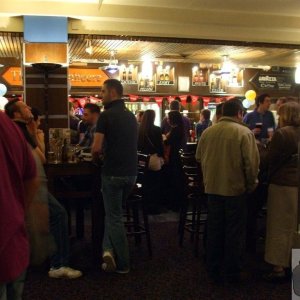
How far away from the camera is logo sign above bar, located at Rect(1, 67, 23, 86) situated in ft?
31.1

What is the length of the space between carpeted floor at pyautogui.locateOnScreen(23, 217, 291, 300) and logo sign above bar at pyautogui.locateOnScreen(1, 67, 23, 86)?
243 inches

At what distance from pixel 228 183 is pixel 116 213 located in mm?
1019

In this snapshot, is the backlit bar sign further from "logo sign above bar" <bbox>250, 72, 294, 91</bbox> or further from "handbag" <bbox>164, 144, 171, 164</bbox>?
"logo sign above bar" <bbox>250, 72, 294, 91</bbox>

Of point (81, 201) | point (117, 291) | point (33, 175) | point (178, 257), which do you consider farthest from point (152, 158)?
point (33, 175)

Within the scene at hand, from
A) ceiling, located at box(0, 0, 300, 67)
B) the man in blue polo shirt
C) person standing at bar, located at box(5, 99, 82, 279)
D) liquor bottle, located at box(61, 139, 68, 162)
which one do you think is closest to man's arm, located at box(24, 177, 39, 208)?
person standing at bar, located at box(5, 99, 82, 279)

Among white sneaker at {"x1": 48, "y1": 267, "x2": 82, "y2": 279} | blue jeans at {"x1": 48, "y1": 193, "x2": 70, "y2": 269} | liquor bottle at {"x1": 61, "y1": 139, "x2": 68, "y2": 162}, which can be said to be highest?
liquor bottle at {"x1": 61, "y1": 139, "x2": 68, "y2": 162}

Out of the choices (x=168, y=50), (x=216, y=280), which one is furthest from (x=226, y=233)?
(x=168, y=50)

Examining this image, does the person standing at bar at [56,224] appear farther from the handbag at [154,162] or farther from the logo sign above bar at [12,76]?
the logo sign above bar at [12,76]

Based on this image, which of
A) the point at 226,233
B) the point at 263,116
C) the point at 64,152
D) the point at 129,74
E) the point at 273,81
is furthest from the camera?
the point at 273,81

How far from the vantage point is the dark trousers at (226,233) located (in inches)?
137

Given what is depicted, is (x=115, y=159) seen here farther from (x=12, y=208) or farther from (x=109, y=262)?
(x=12, y=208)

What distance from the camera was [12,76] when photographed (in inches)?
375

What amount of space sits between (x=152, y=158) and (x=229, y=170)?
234 centimetres

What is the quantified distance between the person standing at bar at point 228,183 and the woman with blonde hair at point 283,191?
0.23 m
